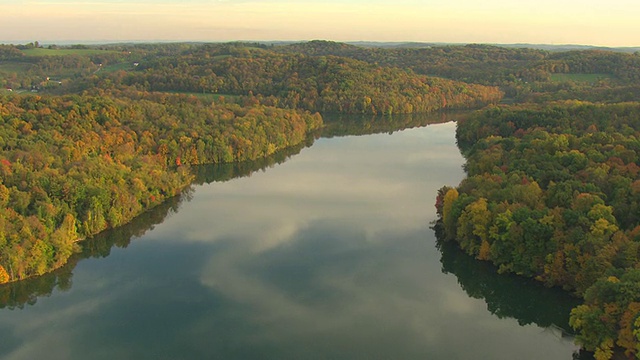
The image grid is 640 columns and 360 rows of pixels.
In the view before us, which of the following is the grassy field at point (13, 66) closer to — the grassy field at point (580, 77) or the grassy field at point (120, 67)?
the grassy field at point (120, 67)

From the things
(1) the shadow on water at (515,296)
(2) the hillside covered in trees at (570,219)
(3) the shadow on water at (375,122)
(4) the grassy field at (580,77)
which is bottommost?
(1) the shadow on water at (515,296)

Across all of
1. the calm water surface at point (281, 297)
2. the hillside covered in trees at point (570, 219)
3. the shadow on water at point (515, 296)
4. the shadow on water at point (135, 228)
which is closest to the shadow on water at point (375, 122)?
the shadow on water at point (135, 228)

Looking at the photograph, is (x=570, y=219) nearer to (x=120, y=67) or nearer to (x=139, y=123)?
(x=139, y=123)

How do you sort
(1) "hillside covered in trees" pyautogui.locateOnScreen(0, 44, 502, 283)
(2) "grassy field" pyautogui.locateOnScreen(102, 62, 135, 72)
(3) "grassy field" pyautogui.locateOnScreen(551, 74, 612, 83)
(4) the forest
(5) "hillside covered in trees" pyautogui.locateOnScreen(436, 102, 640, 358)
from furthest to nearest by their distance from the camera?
1. (2) "grassy field" pyautogui.locateOnScreen(102, 62, 135, 72)
2. (3) "grassy field" pyautogui.locateOnScreen(551, 74, 612, 83)
3. (1) "hillside covered in trees" pyautogui.locateOnScreen(0, 44, 502, 283)
4. (4) the forest
5. (5) "hillside covered in trees" pyautogui.locateOnScreen(436, 102, 640, 358)

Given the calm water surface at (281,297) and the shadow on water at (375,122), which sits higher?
the shadow on water at (375,122)

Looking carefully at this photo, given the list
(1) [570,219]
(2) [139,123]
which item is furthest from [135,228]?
(1) [570,219]

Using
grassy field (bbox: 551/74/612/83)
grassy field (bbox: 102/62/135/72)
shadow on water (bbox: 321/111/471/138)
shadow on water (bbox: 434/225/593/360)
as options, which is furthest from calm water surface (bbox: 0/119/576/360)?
grassy field (bbox: 102/62/135/72)

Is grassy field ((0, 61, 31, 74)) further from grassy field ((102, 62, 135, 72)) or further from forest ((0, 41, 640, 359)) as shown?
grassy field ((102, 62, 135, 72))
